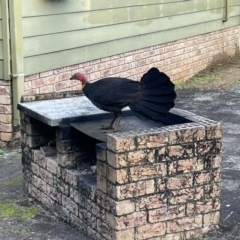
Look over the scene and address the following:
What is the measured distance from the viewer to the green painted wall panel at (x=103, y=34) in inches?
285

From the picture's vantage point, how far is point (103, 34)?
8594 mm

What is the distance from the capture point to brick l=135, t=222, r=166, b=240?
4.27m

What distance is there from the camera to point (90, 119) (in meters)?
4.95

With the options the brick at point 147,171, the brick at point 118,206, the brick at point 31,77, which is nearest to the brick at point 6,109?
the brick at point 31,77

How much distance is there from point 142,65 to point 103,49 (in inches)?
56.9

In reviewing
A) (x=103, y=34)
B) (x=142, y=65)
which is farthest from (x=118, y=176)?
(x=142, y=65)

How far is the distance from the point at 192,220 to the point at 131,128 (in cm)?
92

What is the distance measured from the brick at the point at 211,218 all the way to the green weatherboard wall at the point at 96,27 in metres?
3.40

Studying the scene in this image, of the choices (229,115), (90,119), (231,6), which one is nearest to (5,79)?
(90,119)

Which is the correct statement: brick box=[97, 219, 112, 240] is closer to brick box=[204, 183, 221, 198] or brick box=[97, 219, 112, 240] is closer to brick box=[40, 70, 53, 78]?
brick box=[204, 183, 221, 198]

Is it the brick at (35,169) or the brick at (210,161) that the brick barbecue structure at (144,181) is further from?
the brick at (35,169)

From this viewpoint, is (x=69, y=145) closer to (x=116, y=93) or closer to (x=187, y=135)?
(x=116, y=93)

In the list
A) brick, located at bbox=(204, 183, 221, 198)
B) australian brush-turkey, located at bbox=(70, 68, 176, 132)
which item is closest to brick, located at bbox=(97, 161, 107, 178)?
australian brush-turkey, located at bbox=(70, 68, 176, 132)

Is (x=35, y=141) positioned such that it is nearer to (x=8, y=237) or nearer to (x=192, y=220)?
(x=8, y=237)
